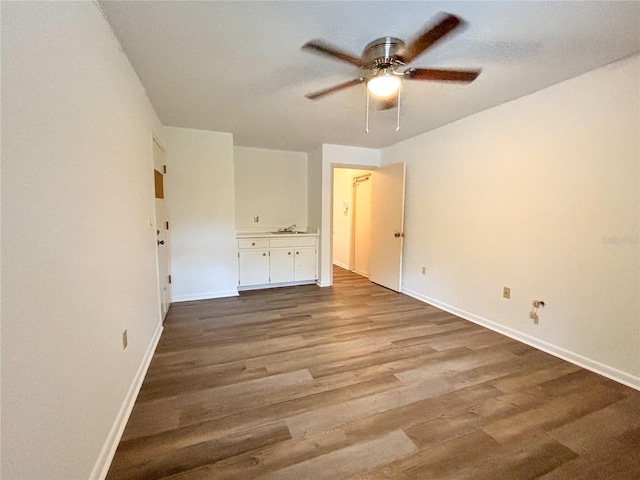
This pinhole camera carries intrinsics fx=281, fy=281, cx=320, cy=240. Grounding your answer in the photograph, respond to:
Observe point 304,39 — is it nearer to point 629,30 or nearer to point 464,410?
point 629,30

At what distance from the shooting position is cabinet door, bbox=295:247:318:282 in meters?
4.63

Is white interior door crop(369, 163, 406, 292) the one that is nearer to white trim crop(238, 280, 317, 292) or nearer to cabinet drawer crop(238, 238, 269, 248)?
white trim crop(238, 280, 317, 292)

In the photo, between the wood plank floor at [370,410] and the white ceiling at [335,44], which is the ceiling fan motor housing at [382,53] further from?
the wood plank floor at [370,410]

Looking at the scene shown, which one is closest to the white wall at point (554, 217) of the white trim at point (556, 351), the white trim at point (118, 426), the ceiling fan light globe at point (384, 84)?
the white trim at point (556, 351)

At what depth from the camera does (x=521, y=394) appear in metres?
1.90

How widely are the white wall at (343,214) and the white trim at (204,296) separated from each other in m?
2.57

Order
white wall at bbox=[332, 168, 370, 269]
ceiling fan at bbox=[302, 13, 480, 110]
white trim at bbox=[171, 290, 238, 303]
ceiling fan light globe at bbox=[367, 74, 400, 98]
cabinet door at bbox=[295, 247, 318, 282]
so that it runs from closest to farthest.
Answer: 1. ceiling fan at bbox=[302, 13, 480, 110]
2. ceiling fan light globe at bbox=[367, 74, 400, 98]
3. white trim at bbox=[171, 290, 238, 303]
4. cabinet door at bbox=[295, 247, 318, 282]
5. white wall at bbox=[332, 168, 370, 269]

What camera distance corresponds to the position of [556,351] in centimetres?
242

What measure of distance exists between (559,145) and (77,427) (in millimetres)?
3563

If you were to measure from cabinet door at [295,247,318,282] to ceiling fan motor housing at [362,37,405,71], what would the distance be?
3.14m

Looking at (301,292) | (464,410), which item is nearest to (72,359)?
(464,410)

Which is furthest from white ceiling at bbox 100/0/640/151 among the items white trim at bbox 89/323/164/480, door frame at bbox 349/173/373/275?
door frame at bbox 349/173/373/275

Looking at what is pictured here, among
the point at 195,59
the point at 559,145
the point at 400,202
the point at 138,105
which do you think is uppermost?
the point at 195,59

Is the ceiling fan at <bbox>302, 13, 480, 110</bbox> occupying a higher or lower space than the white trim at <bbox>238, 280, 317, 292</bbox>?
higher
